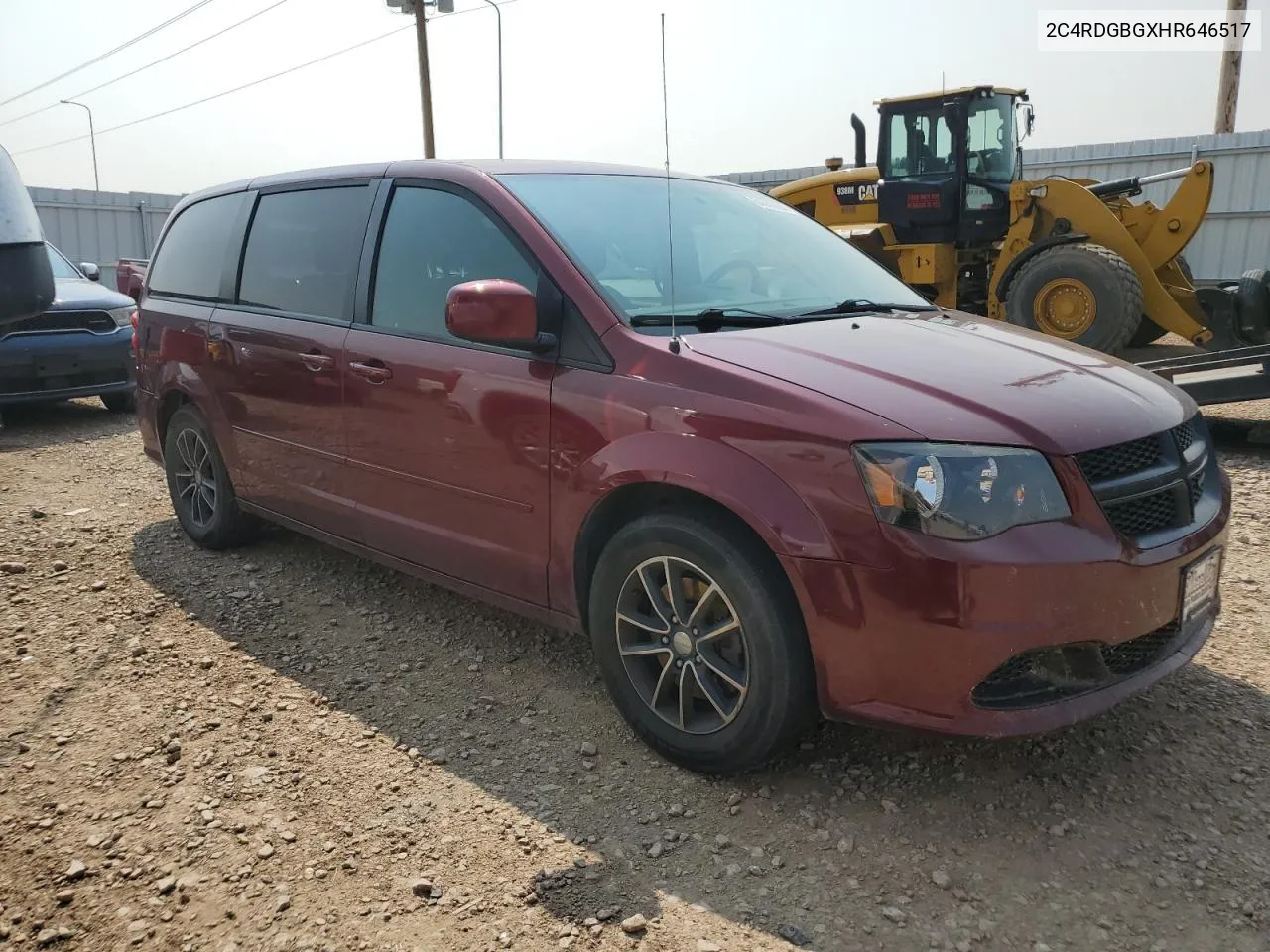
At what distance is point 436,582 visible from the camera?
12.0 feet

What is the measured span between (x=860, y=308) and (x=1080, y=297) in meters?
6.34

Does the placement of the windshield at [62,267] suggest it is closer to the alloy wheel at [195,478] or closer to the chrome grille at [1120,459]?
the alloy wheel at [195,478]

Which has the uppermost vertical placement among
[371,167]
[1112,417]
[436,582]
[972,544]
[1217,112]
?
[1217,112]

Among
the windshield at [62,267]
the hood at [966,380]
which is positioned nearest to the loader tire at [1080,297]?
the hood at [966,380]

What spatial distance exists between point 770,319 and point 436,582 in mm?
1514

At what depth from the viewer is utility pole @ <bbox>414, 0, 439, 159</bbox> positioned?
23312 millimetres

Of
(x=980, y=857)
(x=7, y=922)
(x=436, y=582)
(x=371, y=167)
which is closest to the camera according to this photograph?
(x=7, y=922)

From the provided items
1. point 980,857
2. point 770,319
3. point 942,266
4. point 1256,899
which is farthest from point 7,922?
point 942,266

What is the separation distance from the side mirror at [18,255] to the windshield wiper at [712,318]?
163 centimetres

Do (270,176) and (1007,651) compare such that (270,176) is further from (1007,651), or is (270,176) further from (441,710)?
(1007,651)

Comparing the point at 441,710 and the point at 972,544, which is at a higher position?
the point at 972,544

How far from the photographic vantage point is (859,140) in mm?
11445

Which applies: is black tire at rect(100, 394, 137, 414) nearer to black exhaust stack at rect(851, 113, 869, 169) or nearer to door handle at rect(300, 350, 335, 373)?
door handle at rect(300, 350, 335, 373)

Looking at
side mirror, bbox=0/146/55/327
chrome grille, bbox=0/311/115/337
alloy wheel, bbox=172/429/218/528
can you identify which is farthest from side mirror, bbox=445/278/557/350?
chrome grille, bbox=0/311/115/337
